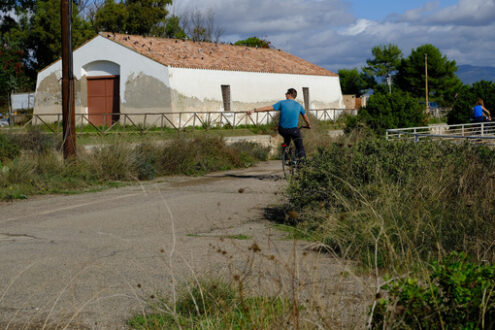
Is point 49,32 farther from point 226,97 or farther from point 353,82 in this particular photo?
point 353,82

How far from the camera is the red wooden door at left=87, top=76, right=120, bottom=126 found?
1275 inches

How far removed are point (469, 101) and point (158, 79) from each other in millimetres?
14742

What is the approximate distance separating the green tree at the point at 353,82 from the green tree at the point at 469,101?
3785 cm

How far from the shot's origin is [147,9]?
162 feet

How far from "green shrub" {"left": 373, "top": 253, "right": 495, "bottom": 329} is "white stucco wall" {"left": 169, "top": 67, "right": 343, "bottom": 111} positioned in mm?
27560

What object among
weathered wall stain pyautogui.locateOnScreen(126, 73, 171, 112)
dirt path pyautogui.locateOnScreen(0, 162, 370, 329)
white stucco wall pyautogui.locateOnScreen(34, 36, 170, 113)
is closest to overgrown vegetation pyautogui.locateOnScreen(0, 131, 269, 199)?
dirt path pyautogui.locateOnScreen(0, 162, 370, 329)

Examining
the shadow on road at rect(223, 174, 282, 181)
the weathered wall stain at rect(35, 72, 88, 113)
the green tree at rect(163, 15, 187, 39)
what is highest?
the green tree at rect(163, 15, 187, 39)

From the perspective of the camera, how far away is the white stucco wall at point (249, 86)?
3123 centimetres

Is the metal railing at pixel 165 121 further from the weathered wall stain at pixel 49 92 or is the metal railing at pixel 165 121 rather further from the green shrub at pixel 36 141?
the green shrub at pixel 36 141

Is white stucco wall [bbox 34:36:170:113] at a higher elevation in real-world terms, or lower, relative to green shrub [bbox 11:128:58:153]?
higher

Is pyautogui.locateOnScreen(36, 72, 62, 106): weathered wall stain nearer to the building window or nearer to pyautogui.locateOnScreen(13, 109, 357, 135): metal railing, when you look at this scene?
pyautogui.locateOnScreen(13, 109, 357, 135): metal railing

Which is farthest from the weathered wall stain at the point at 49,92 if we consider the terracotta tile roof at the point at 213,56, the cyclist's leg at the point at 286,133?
the cyclist's leg at the point at 286,133

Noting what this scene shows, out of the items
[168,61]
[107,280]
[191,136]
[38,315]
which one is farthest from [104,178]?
[168,61]

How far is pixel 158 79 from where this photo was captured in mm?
30281
